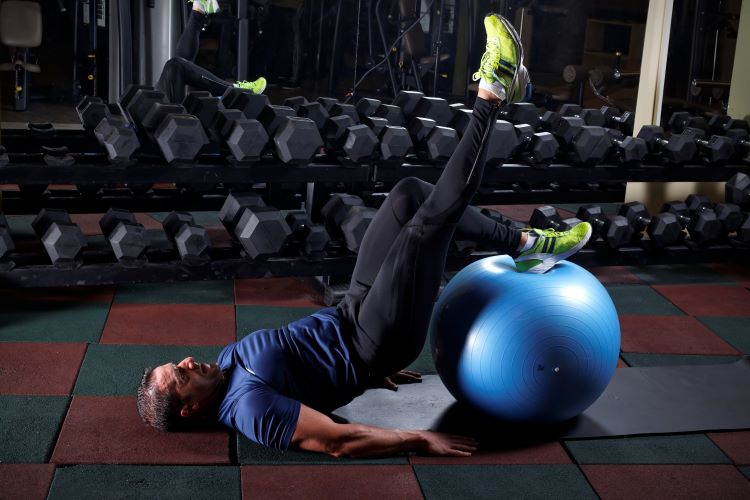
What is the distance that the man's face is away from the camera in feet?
5.80

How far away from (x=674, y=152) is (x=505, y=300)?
1568 mm

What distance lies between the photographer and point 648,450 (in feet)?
6.30

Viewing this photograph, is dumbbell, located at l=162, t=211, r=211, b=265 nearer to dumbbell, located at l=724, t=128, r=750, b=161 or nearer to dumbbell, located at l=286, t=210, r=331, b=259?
dumbbell, located at l=286, t=210, r=331, b=259

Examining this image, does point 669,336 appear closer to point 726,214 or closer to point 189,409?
point 726,214

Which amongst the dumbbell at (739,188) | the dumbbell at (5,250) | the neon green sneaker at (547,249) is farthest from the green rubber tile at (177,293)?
the dumbbell at (739,188)

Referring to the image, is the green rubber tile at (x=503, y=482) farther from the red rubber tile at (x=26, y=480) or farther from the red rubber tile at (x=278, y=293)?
the red rubber tile at (x=278, y=293)

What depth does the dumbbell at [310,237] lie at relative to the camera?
266 cm

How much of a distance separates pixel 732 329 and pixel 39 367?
2060 mm

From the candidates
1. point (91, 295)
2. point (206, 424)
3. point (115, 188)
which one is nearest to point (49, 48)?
point (115, 188)

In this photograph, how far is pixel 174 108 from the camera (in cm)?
253

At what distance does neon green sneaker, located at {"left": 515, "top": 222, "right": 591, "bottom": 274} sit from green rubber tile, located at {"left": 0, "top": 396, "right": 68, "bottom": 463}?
1.09m

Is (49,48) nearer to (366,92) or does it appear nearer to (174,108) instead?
(366,92)

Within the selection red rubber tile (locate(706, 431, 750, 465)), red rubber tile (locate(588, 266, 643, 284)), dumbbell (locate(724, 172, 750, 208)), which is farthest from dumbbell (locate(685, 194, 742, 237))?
red rubber tile (locate(706, 431, 750, 465))

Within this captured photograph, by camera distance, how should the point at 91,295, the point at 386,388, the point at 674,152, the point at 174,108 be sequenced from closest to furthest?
the point at 386,388 → the point at 174,108 → the point at 91,295 → the point at 674,152
